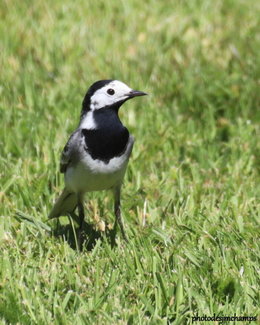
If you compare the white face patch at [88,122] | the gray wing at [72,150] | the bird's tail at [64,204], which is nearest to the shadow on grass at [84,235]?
the bird's tail at [64,204]

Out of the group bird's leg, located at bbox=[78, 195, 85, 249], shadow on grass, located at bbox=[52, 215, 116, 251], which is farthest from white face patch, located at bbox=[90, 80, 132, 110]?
shadow on grass, located at bbox=[52, 215, 116, 251]

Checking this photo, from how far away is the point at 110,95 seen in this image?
208 inches

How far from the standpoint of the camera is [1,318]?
425cm

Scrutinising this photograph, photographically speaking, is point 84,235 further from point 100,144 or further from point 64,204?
point 100,144

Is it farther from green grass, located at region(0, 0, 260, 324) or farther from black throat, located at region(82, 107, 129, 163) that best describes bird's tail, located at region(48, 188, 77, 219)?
black throat, located at region(82, 107, 129, 163)

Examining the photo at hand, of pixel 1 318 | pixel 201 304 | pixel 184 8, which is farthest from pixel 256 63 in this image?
pixel 1 318

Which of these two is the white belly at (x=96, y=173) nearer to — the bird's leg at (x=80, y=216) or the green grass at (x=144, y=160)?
the bird's leg at (x=80, y=216)

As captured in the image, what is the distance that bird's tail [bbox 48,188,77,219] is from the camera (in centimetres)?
562

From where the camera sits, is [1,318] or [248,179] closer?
[1,318]

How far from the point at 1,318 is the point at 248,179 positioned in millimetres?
2747

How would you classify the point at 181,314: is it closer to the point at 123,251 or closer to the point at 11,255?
the point at 123,251

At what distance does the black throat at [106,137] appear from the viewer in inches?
204

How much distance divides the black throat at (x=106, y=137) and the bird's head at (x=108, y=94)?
0.04 metres

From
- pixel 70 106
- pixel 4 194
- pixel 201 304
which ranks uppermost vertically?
pixel 70 106
